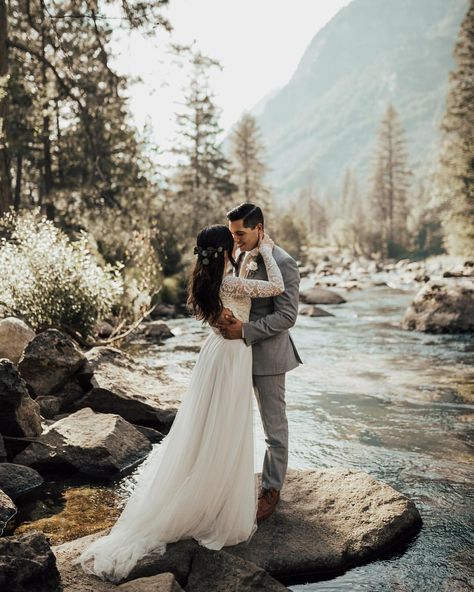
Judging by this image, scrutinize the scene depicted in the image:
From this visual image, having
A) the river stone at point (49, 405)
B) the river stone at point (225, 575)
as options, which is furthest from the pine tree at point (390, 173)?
the river stone at point (225, 575)

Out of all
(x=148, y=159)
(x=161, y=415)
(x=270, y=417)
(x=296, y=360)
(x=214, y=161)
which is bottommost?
(x=161, y=415)

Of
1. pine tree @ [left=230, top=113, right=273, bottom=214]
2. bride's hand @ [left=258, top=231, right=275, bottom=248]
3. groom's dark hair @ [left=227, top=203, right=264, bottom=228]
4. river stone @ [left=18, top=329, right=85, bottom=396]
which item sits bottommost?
river stone @ [left=18, top=329, right=85, bottom=396]

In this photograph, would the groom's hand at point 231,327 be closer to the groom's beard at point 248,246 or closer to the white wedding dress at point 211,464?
the white wedding dress at point 211,464

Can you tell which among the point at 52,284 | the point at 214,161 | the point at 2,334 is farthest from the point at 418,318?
the point at 214,161

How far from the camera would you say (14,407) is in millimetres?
5957

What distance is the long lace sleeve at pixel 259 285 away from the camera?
420 cm

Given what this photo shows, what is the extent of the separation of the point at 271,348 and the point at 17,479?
2851mm

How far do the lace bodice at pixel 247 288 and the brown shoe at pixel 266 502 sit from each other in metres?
1.36

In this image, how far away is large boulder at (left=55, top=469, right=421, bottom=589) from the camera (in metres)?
3.99

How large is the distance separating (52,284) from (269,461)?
686cm

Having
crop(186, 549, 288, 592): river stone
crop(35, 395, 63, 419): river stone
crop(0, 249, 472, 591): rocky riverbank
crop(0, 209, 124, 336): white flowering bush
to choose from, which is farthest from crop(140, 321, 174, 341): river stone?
crop(186, 549, 288, 592): river stone

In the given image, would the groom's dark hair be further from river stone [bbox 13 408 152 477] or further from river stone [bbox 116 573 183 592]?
river stone [bbox 13 408 152 477]

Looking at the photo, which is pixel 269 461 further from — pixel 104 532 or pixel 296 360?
pixel 104 532

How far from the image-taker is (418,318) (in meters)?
15.9
